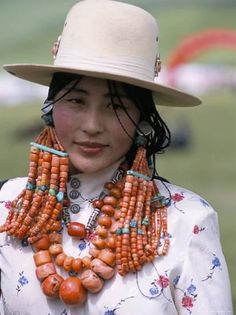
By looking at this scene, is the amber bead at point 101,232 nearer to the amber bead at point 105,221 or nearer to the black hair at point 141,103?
the amber bead at point 105,221

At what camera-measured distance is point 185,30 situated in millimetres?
14711

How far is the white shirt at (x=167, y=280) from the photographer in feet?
8.54

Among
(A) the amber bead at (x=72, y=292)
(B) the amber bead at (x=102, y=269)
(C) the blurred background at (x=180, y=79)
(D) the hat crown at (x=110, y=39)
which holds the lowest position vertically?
(A) the amber bead at (x=72, y=292)

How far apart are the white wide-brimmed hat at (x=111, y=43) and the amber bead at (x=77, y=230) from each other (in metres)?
0.40

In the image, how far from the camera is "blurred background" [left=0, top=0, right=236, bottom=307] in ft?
39.5

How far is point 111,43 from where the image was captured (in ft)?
8.63

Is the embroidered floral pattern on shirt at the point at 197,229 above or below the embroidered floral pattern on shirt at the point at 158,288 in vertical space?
above

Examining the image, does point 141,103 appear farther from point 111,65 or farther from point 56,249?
point 56,249

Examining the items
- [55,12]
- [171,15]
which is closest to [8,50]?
[55,12]

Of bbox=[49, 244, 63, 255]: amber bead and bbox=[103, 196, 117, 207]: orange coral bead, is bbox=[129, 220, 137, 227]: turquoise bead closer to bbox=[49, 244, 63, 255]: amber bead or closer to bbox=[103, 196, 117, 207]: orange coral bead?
bbox=[103, 196, 117, 207]: orange coral bead

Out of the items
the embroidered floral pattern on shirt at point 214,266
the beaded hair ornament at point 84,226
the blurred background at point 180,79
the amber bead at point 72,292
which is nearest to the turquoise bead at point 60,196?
the beaded hair ornament at point 84,226

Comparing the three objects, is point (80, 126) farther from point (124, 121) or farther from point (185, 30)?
point (185, 30)

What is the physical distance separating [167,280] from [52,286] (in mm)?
290

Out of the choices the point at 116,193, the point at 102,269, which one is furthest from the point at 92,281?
the point at 116,193
